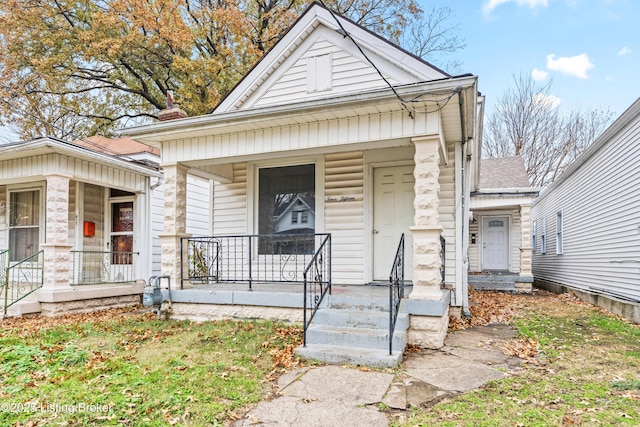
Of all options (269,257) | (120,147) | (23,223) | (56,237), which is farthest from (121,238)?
(269,257)

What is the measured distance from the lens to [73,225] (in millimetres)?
9414

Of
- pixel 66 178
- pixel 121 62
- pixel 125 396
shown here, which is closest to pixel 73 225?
pixel 66 178

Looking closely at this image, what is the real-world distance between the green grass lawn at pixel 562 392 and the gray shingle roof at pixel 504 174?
9.09m

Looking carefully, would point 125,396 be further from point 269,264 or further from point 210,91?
point 210,91

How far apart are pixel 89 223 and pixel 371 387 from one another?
838 centimetres

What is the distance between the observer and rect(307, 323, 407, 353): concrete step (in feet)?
14.9

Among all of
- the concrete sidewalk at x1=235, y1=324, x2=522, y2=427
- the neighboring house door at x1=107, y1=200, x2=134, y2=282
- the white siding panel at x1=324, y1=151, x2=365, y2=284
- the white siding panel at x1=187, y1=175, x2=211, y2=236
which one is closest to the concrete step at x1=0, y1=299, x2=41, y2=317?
the neighboring house door at x1=107, y1=200, x2=134, y2=282

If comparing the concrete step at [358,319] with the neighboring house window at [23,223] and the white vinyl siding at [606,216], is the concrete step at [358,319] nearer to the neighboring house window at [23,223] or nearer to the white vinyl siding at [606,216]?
the white vinyl siding at [606,216]

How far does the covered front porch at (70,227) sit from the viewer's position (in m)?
7.57

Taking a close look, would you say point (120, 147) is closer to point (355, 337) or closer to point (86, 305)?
point (86, 305)

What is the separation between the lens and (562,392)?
3.58m

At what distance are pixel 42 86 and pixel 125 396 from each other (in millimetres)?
16897

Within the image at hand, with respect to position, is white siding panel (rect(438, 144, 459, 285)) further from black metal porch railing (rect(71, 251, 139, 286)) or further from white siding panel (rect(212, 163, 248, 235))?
black metal porch railing (rect(71, 251, 139, 286))

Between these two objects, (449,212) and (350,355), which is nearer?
(350,355)
